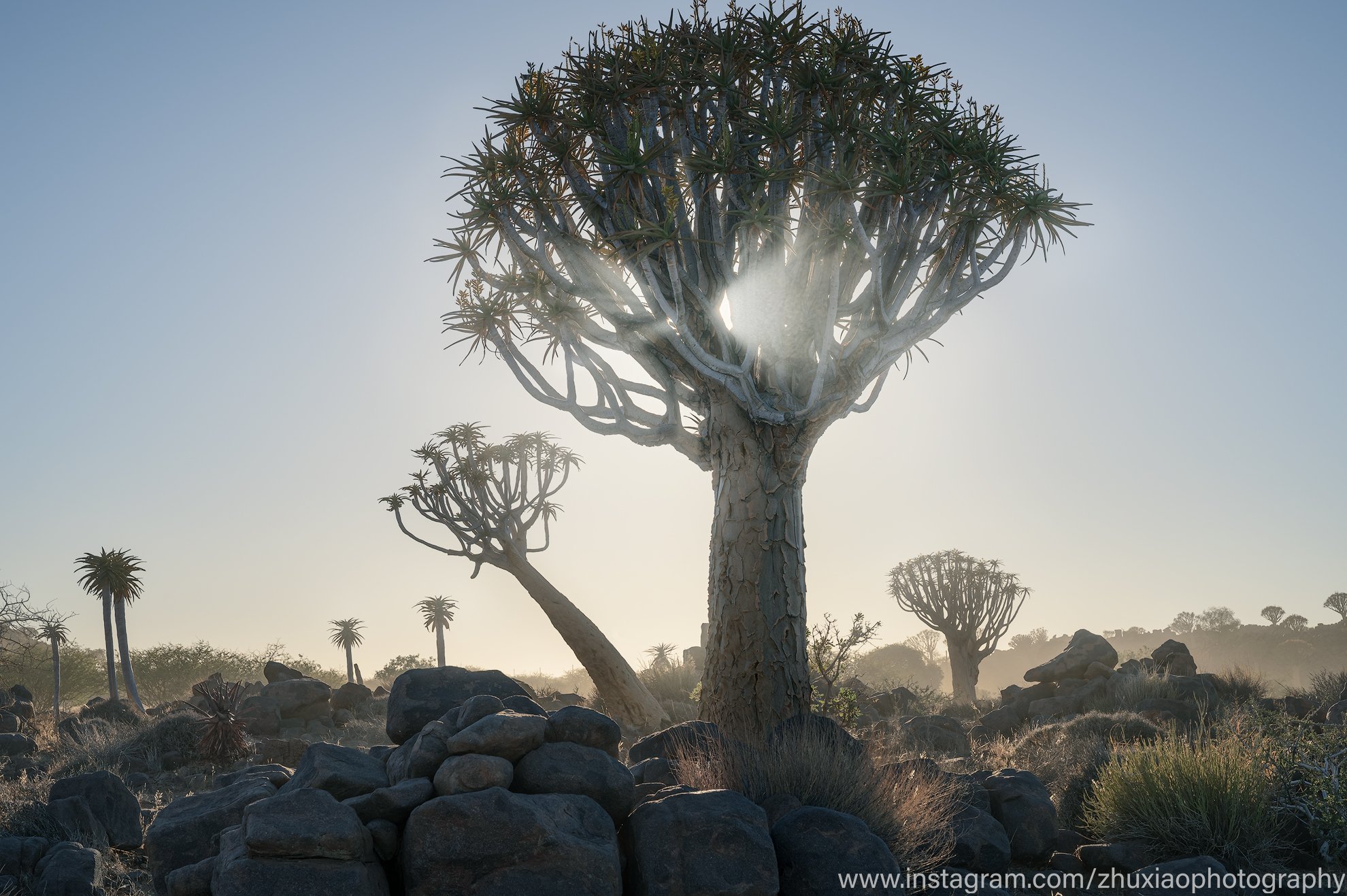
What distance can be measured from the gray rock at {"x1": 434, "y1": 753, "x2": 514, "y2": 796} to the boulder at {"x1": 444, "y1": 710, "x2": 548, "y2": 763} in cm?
14

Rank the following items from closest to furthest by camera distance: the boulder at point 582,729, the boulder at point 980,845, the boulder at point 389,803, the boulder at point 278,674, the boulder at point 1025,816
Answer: the boulder at point 389,803
the boulder at point 582,729
the boulder at point 980,845
the boulder at point 1025,816
the boulder at point 278,674

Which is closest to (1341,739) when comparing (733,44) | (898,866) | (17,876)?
(898,866)

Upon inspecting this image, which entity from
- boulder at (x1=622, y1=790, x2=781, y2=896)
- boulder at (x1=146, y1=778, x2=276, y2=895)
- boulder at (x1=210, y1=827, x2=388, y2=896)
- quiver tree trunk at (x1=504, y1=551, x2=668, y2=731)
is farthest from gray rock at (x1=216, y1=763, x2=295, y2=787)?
quiver tree trunk at (x1=504, y1=551, x2=668, y2=731)

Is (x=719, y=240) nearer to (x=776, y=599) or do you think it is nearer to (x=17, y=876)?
(x=776, y=599)

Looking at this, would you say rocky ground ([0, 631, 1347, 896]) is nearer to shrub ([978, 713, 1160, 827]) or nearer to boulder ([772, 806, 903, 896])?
boulder ([772, 806, 903, 896])

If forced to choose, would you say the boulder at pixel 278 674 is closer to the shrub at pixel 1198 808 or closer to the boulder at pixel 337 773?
the boulder at pixel 337 773

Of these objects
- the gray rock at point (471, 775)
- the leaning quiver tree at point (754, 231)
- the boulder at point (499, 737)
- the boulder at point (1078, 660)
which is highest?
the leaning quiver tree at point (754, 231)

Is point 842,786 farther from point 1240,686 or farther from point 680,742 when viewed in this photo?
point 1240,686

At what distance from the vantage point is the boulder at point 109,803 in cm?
755

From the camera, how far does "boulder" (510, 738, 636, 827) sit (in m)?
5.97

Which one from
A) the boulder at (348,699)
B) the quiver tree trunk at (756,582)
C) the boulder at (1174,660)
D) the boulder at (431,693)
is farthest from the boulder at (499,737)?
the boulder at (1174,660)

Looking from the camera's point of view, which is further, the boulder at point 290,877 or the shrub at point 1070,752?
the shrub at point 1070,752

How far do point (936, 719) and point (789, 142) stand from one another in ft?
30.2

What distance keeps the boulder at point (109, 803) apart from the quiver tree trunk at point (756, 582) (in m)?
5.66
